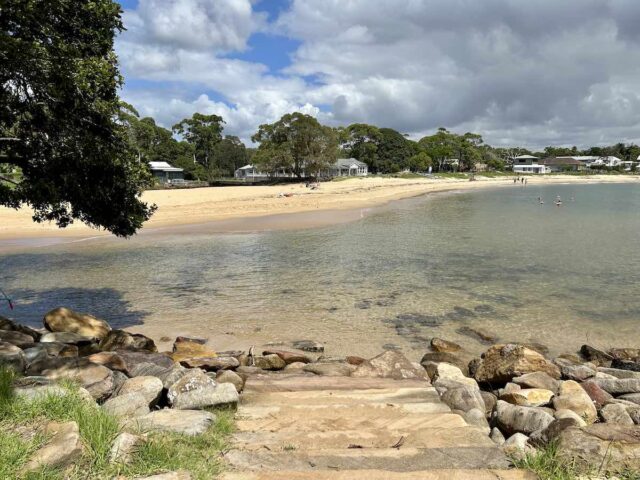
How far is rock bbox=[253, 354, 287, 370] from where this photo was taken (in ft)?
30.4

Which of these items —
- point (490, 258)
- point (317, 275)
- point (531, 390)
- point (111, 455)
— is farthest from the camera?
point (490, 258)

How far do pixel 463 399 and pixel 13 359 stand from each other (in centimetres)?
637

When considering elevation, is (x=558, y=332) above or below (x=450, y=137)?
below

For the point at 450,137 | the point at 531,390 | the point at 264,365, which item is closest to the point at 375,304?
the point at 264,365

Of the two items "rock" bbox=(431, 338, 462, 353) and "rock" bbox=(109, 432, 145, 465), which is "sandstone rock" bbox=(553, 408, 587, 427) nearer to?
"rock" bbox=(431, 338, 462, 353)

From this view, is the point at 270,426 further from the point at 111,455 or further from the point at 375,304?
the point at 375,304

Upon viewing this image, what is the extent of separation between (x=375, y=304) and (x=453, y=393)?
26.3ft

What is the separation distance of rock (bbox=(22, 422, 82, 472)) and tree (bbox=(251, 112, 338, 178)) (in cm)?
7910

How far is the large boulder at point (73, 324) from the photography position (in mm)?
10383

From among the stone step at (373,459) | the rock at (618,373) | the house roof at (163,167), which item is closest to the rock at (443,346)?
the rock at (618,373)

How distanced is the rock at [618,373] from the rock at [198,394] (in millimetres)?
7284

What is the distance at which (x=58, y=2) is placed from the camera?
8141 millimetres

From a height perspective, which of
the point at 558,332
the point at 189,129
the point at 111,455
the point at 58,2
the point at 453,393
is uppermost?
the point at 189,129

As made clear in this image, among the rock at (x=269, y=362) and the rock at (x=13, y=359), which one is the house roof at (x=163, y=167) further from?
the rock at (x=13, y=359)
